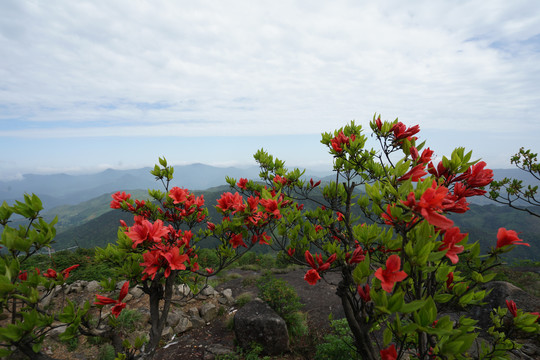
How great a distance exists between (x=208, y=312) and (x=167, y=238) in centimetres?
488

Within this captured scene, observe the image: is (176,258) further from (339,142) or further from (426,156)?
→ (426,156)

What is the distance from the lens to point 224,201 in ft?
9.67

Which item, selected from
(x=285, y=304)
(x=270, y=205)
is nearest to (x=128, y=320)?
(x=285, y=304)

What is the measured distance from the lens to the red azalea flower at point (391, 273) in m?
1.44

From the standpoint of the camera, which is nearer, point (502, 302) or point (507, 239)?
point (507, 239)

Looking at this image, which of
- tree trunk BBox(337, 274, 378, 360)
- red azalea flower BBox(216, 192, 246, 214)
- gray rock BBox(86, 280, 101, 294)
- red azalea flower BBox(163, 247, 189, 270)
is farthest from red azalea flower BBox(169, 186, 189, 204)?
gray rock BBox(86, 280, 101, 294)

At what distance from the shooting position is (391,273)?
4.87 ft

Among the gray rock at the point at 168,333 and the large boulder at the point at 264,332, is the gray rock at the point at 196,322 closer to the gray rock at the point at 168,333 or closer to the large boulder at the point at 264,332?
the gray rock at the point at 168,333

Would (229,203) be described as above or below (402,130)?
below

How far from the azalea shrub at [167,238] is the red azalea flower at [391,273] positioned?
1.23 metres

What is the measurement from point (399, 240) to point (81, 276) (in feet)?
34.7

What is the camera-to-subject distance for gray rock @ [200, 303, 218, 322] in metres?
6.48

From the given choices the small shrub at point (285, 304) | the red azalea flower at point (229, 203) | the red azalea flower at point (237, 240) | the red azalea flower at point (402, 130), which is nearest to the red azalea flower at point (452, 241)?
the red azalea flower at point (402, 130)

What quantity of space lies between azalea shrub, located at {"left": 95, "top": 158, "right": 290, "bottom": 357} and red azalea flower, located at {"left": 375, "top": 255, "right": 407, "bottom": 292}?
1.23 metres
